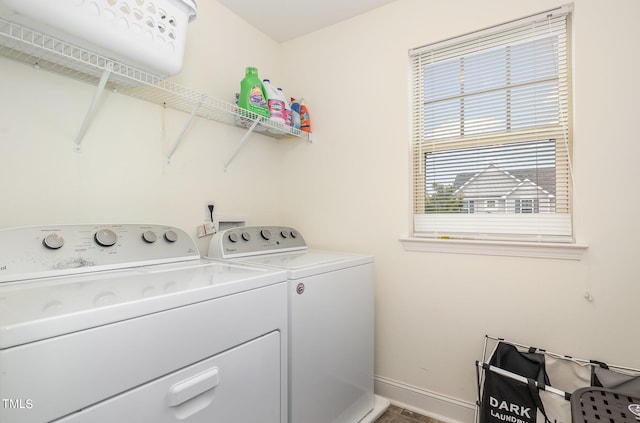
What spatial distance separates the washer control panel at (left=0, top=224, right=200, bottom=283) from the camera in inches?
42.2

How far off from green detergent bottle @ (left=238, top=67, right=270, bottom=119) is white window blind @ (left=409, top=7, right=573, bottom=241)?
919 millimetres

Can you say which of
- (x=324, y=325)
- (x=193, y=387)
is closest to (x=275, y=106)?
(x=324, y=325)

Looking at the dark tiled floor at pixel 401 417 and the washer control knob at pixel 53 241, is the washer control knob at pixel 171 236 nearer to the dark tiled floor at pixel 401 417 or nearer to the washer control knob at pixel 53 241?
the washer control knob at pixel 53 241

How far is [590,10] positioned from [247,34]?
1.91 metres

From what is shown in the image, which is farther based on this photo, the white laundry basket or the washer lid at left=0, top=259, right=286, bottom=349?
the white laundry basket

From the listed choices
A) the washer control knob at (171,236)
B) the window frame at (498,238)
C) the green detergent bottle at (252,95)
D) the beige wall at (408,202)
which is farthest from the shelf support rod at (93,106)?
the window frame at (498,238)

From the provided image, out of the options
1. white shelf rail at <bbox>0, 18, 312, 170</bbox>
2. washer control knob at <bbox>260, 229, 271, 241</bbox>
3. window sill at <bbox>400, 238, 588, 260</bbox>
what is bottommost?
window sill at <bbox>400, 238, 588, 260</bbox>

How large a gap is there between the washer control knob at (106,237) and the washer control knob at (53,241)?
0.38 ft

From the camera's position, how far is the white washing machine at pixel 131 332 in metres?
0.68

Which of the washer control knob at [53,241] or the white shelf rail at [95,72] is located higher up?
the white shelf rail at [95,72]

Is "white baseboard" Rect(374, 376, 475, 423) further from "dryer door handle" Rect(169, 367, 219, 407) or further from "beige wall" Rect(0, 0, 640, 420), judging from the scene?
"dryer door handle" Rect(169, 367, 219, 407)

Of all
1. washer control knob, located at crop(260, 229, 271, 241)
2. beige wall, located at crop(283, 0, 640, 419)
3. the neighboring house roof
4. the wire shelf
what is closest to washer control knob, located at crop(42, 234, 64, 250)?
the wire shelf

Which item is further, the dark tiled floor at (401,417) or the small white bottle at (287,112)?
the small white bottle at (287,112)

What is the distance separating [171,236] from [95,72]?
76 cm
